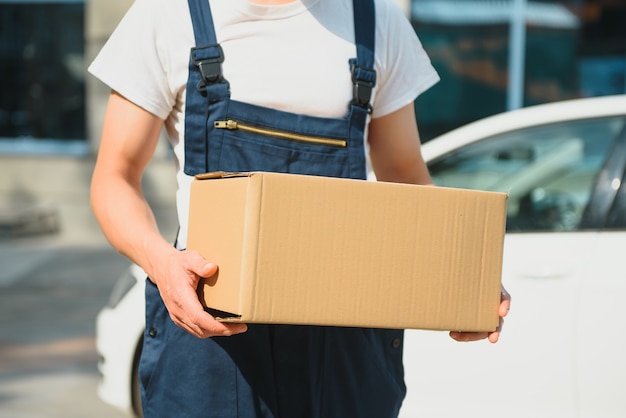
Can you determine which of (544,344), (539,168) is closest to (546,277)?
(544,344)

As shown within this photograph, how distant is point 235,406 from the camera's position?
177 cm

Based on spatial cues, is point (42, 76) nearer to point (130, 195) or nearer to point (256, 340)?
point (130, 195)

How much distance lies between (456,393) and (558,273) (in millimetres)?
533

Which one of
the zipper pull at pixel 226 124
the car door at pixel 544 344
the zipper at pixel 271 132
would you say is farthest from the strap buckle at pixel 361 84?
the car door at pixel 544 344

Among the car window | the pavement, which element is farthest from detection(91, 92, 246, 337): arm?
the pavement

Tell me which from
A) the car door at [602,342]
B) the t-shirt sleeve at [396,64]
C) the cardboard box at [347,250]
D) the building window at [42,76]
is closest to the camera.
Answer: the cardboard box at [347,250]

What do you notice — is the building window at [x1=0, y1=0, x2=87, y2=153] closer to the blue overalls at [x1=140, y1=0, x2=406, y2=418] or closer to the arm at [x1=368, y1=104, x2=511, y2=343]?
the arm at [x1=368, y1=104, x2=511, y2=343]

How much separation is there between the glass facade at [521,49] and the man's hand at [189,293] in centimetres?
786

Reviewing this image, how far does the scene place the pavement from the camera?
486 cm

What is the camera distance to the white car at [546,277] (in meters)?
3.26

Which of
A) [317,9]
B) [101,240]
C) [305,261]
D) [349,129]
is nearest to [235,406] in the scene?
[305,261]

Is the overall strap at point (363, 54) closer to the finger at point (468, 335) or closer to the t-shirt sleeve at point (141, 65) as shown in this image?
the t-shirt sleeve at point (141, 65)

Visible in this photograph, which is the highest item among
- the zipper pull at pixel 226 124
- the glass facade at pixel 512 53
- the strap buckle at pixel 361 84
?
the glass facade at pixel 512 53

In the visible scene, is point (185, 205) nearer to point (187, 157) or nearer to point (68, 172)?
point (187, 157)
